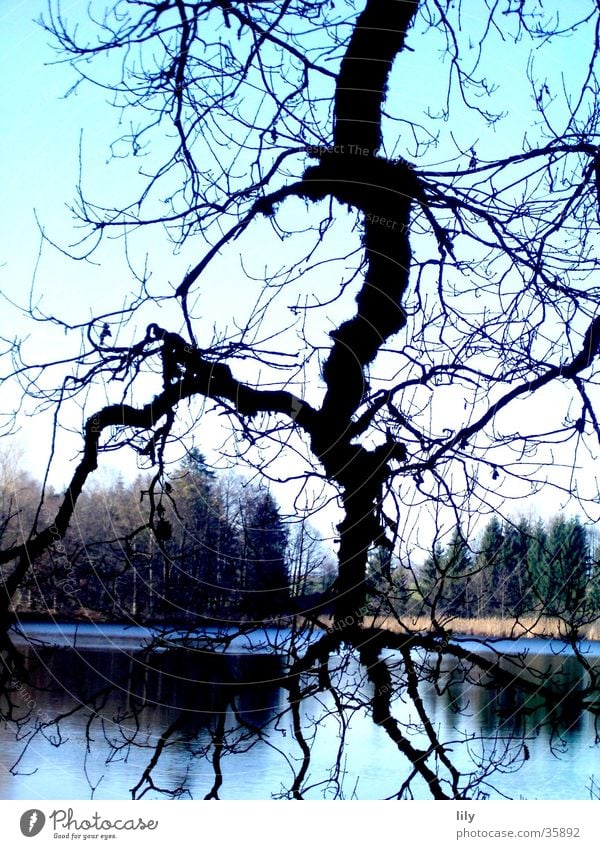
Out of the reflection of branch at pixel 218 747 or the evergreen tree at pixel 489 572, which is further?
the evergreen tree at pixel 489 572

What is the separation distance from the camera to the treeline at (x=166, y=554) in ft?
5.11

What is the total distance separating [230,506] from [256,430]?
0.50ft

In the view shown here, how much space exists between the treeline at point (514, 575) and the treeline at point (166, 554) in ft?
0.96

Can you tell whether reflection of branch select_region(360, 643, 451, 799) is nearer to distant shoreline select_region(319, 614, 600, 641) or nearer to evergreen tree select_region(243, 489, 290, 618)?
distant shoreline select_region(319, 614, 600, 641)

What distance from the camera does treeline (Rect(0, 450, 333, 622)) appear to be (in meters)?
1.56

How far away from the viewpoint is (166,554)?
156 cm

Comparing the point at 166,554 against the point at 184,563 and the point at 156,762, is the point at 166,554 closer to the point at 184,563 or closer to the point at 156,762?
the point at 184,563

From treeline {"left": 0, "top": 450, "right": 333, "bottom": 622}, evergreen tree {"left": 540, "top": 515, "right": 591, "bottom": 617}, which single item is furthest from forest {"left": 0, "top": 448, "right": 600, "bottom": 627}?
evergreen tree {"left": 540, "top": 515, "right": 591, "bottom": 617}

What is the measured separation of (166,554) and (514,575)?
26.9 inches

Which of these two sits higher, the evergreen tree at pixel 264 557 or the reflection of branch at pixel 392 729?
the evergreen tree at pixel 264 557

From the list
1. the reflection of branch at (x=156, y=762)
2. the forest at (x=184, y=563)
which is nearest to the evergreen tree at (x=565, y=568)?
the forest at (x=184, y=563)

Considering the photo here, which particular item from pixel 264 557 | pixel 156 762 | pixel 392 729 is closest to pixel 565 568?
pixel 392 729

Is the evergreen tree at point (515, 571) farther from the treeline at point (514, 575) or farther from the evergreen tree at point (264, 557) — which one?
the evergreen tree at point (264, 557)

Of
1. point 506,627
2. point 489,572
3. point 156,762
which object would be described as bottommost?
point 156,762
